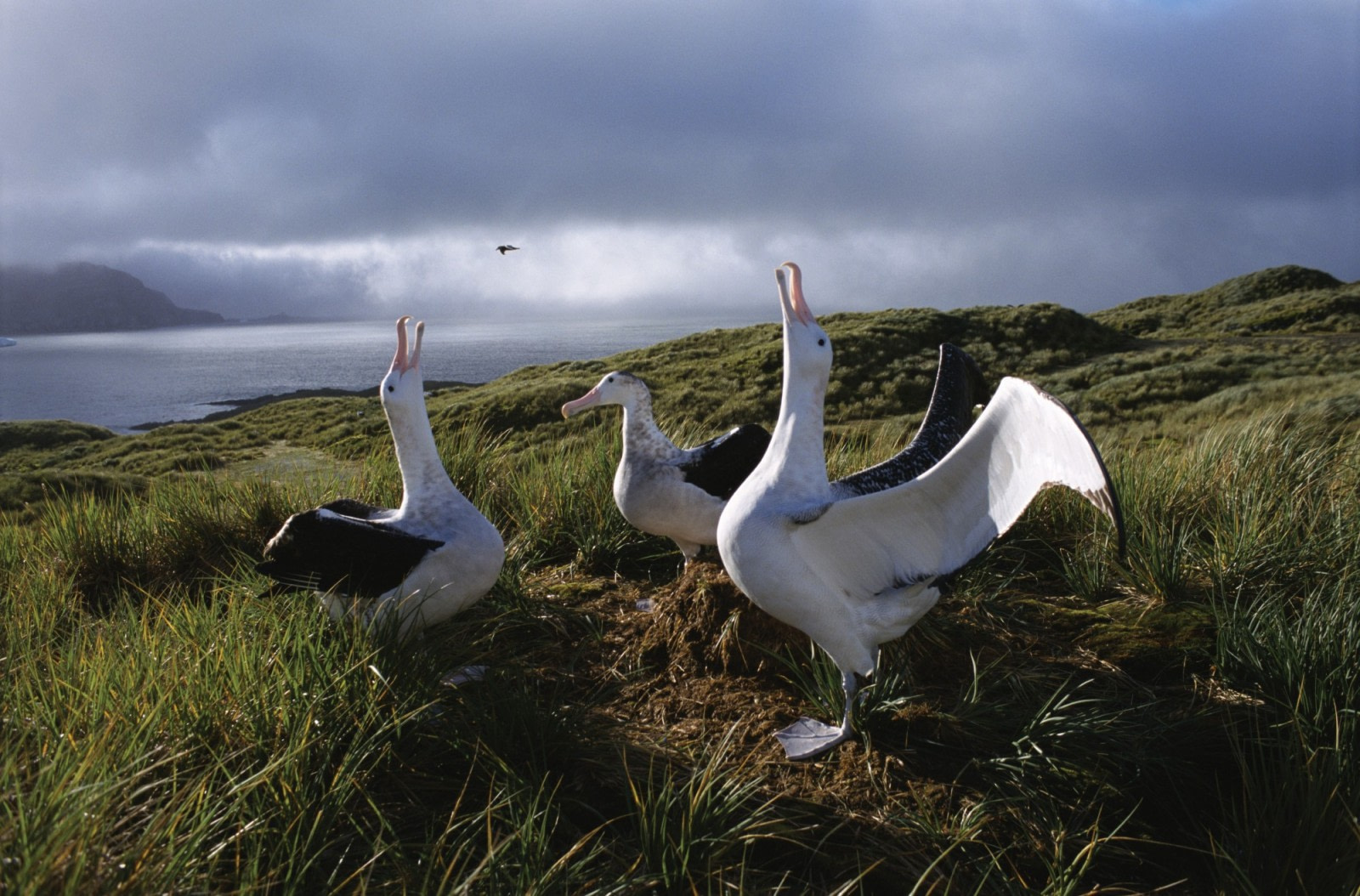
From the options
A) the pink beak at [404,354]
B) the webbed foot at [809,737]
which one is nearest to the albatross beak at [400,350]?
the pink beak at [404,354]

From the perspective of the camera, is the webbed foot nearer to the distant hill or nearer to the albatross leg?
the albatross leg

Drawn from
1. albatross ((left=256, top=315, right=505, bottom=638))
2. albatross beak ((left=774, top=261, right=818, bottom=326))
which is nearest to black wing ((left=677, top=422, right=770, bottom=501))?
albatross ((left=256, top=315, right=505, bottom=638))

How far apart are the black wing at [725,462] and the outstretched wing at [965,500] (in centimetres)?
162

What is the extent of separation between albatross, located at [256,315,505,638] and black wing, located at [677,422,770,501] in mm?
1316

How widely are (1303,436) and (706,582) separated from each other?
5.52 metres

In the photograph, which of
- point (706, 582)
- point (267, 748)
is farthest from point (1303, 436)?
point (267, 748)

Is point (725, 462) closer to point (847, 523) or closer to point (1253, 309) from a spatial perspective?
point (847, 523)

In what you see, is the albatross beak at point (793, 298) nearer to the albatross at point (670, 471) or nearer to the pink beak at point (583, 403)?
the albatross at point (670, 471)

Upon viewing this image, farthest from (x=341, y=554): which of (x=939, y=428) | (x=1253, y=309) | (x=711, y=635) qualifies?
(x=1253, y=309)

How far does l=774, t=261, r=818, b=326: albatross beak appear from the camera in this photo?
11.1 feet

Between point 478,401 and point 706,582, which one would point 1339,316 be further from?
point 706,582

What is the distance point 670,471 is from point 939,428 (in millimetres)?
1499

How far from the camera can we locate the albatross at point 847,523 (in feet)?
9.76

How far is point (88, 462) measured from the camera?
2620cm
